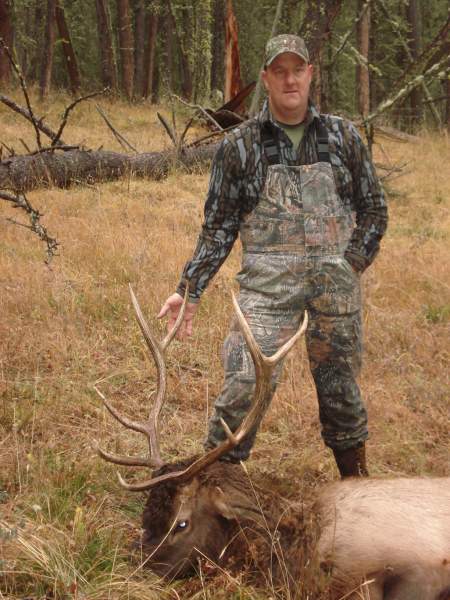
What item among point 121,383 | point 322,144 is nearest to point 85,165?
point 121,383

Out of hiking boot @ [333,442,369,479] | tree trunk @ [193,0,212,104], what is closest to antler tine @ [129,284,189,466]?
hiking boot @ [333,442,369,479]

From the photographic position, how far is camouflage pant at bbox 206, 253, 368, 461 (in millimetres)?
3695

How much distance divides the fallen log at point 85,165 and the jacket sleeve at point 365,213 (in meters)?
5.83

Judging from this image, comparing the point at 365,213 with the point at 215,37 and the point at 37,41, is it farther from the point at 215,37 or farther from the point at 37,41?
the point at 37,41

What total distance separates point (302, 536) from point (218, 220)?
5.31 ft

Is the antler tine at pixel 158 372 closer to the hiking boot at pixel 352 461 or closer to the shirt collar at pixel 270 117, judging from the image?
the shirt collar at pixel 270 117

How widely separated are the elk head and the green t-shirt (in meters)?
0.98

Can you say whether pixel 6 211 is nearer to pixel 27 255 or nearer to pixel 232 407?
pixel 27 255

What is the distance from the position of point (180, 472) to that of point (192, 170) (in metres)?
8.64

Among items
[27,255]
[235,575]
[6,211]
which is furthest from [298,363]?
[6,211]

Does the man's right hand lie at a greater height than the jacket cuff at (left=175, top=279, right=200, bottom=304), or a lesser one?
lesser

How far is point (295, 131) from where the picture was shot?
3.72 m

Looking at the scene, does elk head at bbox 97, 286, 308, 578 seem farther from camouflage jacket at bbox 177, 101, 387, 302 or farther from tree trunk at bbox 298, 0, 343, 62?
tree trunk at bbox 298, 0, 343, 62

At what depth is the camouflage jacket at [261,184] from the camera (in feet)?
12.0
